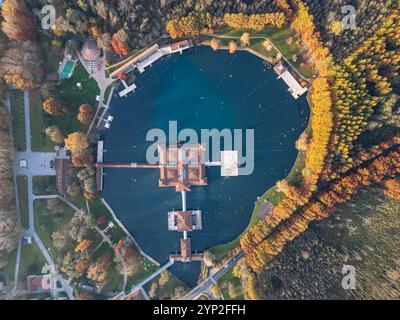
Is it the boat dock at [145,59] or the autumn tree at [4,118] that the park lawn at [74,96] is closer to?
the boat dock at [145,59]

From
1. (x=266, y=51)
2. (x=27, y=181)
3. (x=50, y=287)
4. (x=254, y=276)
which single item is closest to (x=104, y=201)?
(x=27, y=181)

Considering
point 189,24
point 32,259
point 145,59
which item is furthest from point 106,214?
point 189,24

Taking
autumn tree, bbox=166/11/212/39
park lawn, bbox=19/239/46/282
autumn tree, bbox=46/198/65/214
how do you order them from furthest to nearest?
park lawn, bbox=19/239/46/282 → autumn tree, bbox=46/198/65/214 → autumn tree, bbox=166/11/212/39

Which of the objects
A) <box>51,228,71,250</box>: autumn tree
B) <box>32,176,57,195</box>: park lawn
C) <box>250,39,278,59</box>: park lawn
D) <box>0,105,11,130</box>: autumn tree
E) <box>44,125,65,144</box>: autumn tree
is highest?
<box>250,39,278,59</box>: park lawn

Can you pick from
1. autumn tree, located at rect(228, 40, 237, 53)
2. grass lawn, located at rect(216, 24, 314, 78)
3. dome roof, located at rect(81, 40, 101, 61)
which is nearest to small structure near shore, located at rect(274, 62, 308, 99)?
grass lawn, located at rect(216, 24, 314, 78)

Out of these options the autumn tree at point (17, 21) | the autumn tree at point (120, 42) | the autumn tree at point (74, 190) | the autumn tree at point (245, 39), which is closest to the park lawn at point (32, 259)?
the autumn tree at point (74, 190)

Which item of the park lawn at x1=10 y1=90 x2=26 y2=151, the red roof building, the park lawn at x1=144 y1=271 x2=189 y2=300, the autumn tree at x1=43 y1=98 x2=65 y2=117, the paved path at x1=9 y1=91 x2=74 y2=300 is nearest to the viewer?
the autumn tree at x1=43 y1=98 x2=65 y2=117

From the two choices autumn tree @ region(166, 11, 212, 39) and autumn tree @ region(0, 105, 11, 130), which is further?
autumn tree @ region(0, 105, 11, 130)

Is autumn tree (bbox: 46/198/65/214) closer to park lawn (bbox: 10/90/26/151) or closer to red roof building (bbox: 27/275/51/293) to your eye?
park lawn (bbox: 10/90/26/151)
